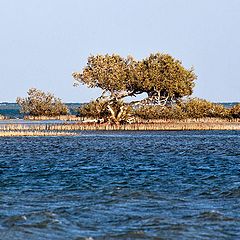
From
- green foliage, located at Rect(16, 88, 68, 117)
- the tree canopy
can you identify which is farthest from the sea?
green foliage, located at Rect(16, 88, 68, 117)

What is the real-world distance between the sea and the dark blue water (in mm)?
25

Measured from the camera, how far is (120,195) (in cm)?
2478

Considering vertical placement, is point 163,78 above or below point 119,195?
above

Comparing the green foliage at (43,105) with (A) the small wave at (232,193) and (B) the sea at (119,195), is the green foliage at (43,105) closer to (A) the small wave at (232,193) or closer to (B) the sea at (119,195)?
(B) the sea at (119,195)

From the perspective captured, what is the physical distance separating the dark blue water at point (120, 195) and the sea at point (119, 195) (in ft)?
0.08

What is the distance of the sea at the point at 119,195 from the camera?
18609 mm

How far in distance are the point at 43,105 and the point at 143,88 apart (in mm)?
43015

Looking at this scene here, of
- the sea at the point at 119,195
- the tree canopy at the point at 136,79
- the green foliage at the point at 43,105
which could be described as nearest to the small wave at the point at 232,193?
the sea at the point at 119,195

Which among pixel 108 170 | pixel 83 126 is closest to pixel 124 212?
pixel 108 170

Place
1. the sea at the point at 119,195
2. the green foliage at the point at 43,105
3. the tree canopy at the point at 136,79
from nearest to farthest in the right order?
the sea at the point at 119,195, the tree canopy at the point at 136,79, the green foliage at the point at 43,105

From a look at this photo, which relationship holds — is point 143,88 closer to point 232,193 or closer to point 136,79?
point 136,79

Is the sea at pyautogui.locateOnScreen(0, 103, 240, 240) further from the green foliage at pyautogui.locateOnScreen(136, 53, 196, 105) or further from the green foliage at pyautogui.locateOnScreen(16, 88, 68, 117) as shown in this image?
the green foliage at pyautogui.locateOnScreen(16, 88, 68, 117)

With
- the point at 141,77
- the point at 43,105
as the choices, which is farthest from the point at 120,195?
the point at 43,105

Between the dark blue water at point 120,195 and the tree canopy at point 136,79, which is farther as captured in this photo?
the tree canopy at point 136,79
